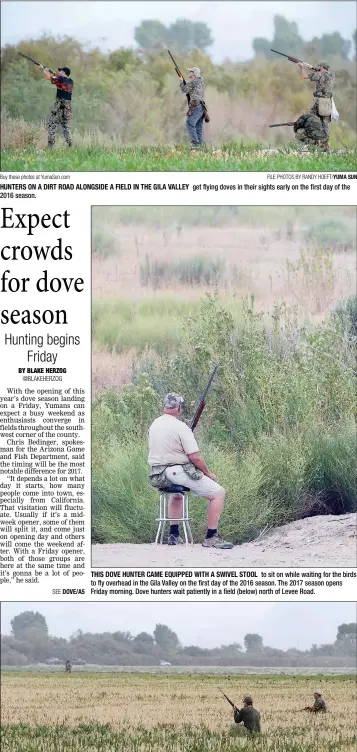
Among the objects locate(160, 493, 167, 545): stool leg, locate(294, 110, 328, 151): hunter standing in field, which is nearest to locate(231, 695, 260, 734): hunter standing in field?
locate(160, 493, 167, 545): stool leg

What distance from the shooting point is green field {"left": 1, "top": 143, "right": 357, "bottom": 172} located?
16078 millimetres

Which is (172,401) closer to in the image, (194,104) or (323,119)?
(194,104)

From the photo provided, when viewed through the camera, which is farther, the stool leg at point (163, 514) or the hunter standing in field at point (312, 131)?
the hunter standing in field at point (312, 131)

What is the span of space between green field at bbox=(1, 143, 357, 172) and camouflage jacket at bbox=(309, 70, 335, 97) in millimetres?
783

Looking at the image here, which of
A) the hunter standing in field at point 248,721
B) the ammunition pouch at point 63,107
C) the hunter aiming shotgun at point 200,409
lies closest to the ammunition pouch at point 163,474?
the hunter aiming shotgun at point 200,409

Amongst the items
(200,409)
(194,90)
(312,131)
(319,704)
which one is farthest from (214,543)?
(194,90)

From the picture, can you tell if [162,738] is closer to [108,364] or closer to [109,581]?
[109,581]

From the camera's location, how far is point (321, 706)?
18.1 m

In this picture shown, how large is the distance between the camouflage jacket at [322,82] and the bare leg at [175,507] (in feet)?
18.8

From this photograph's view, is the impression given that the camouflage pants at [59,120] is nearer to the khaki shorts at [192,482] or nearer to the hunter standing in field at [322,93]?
the hunter standing in field at [322,93]

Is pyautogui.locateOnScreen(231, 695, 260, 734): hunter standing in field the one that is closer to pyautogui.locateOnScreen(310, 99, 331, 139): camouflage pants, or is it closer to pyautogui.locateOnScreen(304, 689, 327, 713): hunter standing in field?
pyautogui.locateOnScreen(304, 689, 327, 713): hunter standing in field

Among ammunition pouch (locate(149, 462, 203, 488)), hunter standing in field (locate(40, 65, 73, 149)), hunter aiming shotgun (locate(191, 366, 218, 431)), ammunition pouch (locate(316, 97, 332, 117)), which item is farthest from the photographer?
hunter standing in field (locate(40, 65, 73, 149))

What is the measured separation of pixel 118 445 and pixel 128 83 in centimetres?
1014

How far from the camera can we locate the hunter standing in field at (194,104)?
16984 mm
